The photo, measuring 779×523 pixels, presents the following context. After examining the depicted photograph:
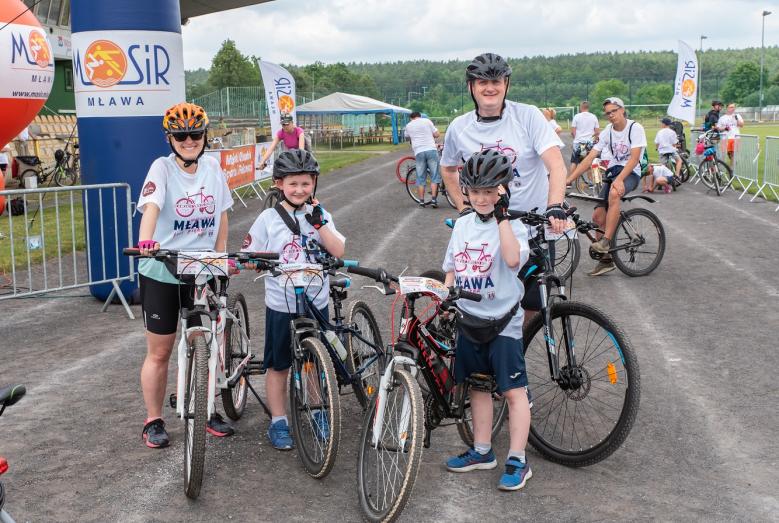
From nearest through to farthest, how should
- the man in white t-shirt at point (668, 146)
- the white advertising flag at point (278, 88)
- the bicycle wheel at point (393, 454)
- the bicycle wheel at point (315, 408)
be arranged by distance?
the bicycle wheel at point (393, 454) < the bicycle wheel at point (315, 408) < the white advertising flag at point (278, 88) < the man in white t-shirt at point (668, 146)

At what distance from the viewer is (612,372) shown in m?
4.46

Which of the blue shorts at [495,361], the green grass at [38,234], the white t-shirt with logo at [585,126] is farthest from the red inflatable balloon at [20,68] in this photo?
the white t-shirt with logo at [585,126]

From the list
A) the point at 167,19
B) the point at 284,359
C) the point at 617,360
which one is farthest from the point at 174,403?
the point at 167,19

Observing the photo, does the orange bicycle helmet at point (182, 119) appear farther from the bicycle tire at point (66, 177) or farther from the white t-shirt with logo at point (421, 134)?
the bicycle tire at point (66, 177)

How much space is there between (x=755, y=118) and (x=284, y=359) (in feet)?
283

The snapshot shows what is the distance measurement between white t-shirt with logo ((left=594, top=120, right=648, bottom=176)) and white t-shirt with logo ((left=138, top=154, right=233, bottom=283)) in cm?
645

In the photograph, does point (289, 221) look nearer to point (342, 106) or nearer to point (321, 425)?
point (321, 425)

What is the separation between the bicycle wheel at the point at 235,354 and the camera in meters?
5.21

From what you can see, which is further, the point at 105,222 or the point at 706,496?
the point at 105,222

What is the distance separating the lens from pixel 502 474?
4.56m

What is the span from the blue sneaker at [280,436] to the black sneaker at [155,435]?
2.08 ft

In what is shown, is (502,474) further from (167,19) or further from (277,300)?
(167,19)

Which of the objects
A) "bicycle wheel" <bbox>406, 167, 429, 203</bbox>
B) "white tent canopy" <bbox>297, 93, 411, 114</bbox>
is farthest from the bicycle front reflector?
"white tent canopy" <bbox>297, 93, 411, 114</bbox>

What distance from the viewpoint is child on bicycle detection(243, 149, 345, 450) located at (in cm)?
477
